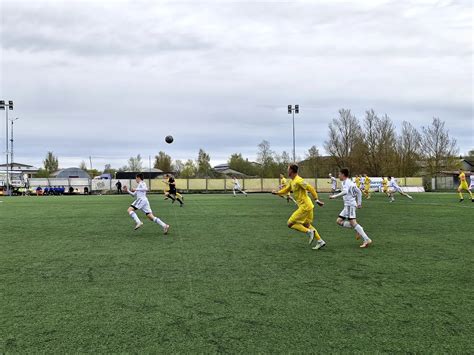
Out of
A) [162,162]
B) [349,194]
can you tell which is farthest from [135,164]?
[349,194]

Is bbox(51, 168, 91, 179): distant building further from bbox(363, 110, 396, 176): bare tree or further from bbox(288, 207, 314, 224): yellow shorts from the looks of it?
bbox(288, 207, 314, 224): yellow shorts

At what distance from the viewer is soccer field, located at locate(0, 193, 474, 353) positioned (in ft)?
14.5

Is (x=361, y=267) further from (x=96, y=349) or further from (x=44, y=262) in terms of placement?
(x=44, y=262)

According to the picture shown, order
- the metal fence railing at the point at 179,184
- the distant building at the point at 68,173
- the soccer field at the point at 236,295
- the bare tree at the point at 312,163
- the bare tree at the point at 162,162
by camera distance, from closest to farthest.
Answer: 1. the soccer field at the point at 236,295
2. the metal fence railing at the point at 179,184
3. the bare tree at the point at 312,163
4. the distant building at the point at 68,173
5. the bare tree at the point at 162,162

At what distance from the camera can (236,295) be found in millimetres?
Answer: 6059

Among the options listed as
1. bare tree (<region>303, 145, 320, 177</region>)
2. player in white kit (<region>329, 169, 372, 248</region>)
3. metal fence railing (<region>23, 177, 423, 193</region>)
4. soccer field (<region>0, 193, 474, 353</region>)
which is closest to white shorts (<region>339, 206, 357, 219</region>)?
player in white kit (<region>329, 169, 372, 248</region>)

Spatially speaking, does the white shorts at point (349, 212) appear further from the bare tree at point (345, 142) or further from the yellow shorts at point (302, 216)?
the bare tree at point (345, 142)

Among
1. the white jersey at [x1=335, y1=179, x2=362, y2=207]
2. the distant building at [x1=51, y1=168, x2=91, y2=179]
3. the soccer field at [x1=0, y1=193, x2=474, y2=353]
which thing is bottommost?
the soccer field at [x1=0, y1=193, x2=474, y2=353]

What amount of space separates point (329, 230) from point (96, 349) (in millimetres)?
10507

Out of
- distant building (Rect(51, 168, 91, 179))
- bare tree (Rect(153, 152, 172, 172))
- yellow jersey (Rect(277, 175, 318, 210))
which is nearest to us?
yellow jersey (Rect(277, 175, 318, 210))

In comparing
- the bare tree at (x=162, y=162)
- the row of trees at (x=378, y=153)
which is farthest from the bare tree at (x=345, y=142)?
the bare tree at (x=162, y=162)

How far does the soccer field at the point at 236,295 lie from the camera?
174 inches

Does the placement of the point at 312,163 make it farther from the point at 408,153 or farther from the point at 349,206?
the point at 349,206

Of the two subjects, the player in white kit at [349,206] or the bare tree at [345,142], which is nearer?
the player in white kit at [349,206]
